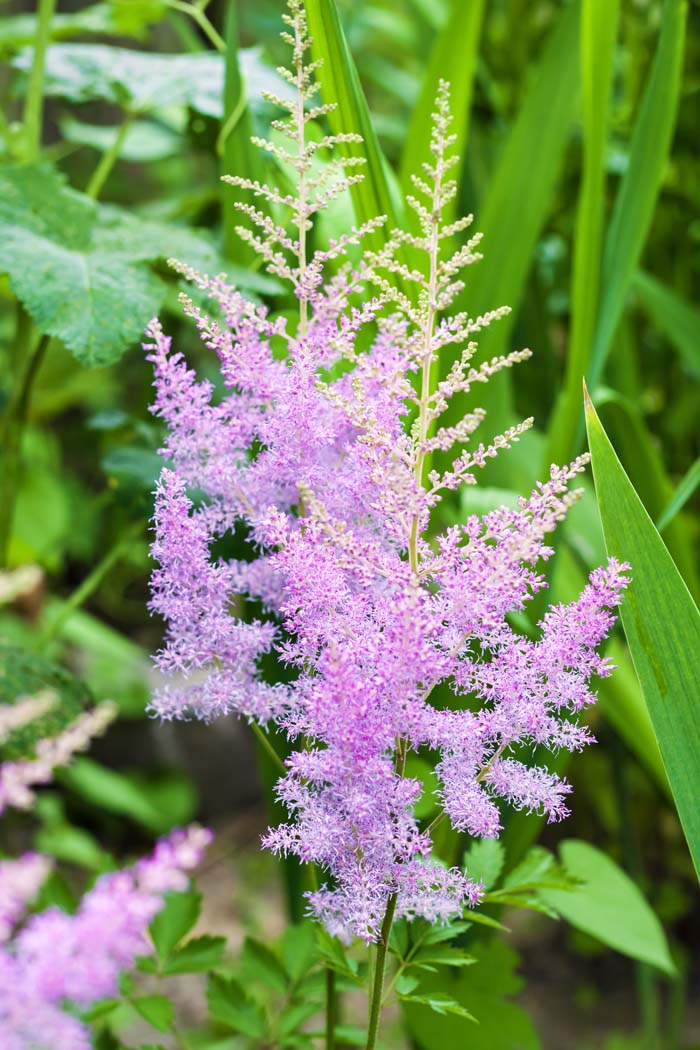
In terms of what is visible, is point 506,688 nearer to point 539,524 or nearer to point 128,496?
point 539,524

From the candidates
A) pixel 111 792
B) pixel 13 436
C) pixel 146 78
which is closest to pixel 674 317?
pixel 146 78

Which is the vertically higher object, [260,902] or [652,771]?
[652,771]

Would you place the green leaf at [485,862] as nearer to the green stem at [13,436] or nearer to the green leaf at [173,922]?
the green leaf at [173,922]

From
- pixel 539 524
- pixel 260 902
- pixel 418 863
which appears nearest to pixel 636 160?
pixel 539 524

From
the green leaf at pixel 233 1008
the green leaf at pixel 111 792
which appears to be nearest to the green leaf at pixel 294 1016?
the green leaf at pixel 233 1008

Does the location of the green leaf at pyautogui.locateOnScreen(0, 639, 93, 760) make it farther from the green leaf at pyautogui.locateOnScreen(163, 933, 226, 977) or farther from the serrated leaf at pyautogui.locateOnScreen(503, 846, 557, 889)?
the serrated leaf at pyautogui.locateOnScreen(503, 846, 557, 889)

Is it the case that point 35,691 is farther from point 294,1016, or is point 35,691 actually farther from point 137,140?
point 137,140
